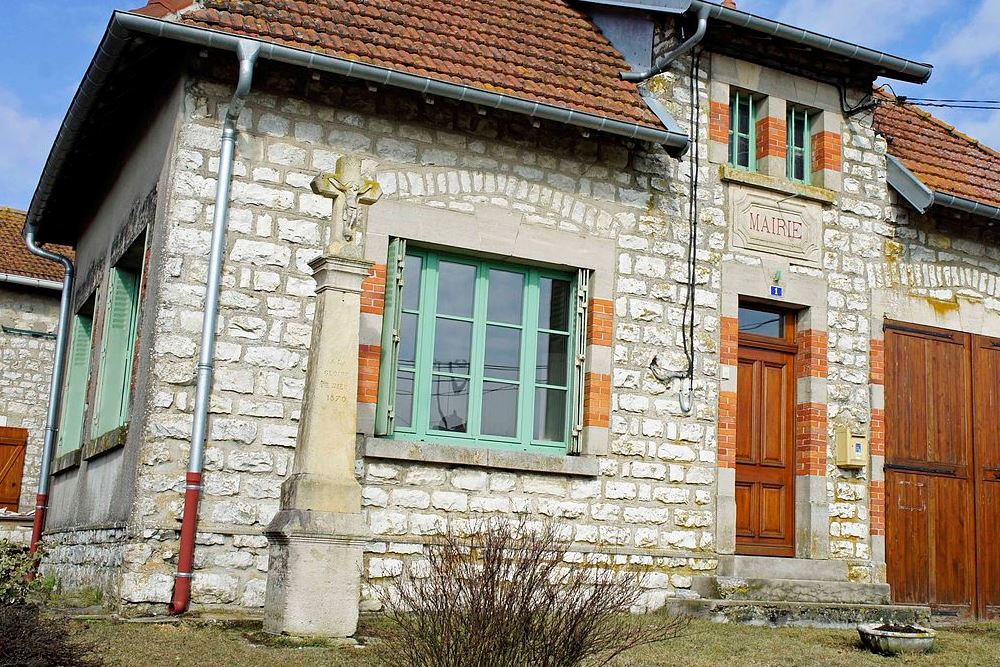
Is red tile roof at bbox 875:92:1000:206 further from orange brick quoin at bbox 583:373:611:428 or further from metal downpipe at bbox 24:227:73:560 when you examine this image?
metal downpipe at bbox 24:227:73:560

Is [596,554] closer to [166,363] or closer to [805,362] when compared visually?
[805,362]

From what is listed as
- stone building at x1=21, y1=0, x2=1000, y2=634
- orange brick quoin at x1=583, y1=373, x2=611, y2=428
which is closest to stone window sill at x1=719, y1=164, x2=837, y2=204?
stone building at x1=21, y1=0, x2=1000, y2=634

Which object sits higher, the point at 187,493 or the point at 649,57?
the point at 649,57

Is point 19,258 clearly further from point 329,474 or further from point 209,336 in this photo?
point 329,474

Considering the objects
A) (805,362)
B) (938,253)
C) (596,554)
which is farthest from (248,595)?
(938,253)

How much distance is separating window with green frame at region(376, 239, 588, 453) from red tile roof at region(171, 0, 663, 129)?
1478mm

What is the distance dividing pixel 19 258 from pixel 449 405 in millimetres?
10550

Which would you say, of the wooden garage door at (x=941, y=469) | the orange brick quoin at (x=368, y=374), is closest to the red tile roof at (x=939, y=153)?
the wooden garage door at (x=941, y=469)

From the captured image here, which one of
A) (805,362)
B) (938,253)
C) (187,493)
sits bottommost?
(187,493)

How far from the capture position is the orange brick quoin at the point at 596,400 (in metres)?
9.36

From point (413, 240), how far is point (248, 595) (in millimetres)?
3047

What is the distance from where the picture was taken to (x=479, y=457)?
29.0 ft

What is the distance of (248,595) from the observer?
26.2 ft

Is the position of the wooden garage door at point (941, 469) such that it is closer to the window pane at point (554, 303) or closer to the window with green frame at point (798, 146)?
the window with green frame at point (798, 146)
